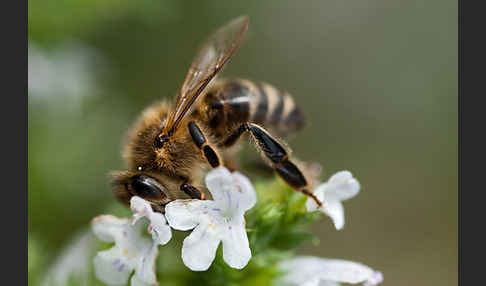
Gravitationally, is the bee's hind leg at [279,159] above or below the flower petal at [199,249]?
above

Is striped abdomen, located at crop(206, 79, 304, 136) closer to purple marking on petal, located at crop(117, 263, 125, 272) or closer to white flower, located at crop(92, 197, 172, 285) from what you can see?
white flower, located at crop(92, 197, 172, 285)

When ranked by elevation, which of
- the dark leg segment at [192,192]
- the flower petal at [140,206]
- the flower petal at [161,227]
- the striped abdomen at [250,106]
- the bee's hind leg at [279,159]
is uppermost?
the striped abdomen at [250,106]

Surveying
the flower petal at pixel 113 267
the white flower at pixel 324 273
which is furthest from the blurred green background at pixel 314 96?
the white flower at pixel 324 273

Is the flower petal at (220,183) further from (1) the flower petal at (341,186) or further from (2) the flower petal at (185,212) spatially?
(1) the flower petal at (341,186)

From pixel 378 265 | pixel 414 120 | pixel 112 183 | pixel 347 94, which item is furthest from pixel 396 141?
Answer: pixel 112 183

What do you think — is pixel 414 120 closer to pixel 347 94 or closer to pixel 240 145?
pixel 347 94

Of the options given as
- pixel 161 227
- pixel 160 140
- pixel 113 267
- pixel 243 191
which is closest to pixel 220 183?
pixel 243 191

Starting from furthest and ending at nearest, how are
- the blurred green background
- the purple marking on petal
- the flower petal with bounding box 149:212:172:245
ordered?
the blurred green background, the purple marking on petal, the flower petal with bounding box 149:212:172:245

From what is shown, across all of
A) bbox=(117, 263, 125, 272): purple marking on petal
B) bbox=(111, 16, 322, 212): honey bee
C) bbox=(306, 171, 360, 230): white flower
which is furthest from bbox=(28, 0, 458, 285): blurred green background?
bbox=(306, 171, 360, 230): white flower
